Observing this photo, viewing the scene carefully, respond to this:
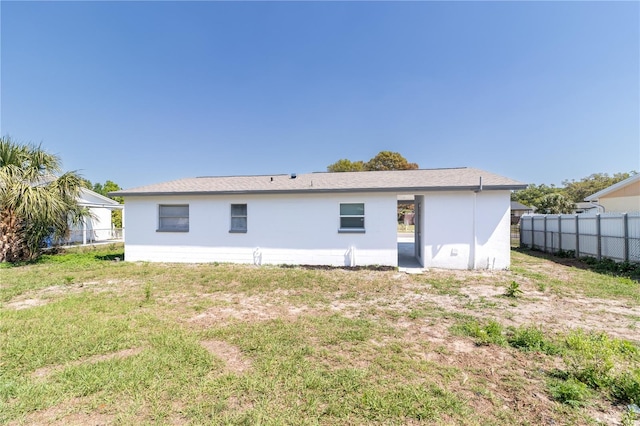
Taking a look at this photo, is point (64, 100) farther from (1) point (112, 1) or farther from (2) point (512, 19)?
(2) point (512, 19)

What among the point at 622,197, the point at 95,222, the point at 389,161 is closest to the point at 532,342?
the point at 622,197

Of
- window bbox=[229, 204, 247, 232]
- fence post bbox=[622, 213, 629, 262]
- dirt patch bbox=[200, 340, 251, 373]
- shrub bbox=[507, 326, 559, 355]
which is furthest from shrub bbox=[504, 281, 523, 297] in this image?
window bbox=[229, 204, 247, 232]

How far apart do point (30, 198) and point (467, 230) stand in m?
15.3

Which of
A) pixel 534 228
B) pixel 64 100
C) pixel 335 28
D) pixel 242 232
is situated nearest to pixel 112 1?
pixel 64 100

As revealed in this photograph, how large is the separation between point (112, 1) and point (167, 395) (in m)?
13.7

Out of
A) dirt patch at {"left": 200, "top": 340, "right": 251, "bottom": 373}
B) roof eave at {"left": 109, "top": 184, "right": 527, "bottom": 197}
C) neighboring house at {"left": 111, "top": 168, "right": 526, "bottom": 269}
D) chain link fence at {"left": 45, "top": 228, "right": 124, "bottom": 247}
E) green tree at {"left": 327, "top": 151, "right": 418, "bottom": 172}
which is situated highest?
green tree at {"left": 327, "top": 151, "right": 418, "bottom": 172}

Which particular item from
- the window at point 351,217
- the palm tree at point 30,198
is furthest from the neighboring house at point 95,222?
the window at point 351,217

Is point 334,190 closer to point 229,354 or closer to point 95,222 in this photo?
point 229,354

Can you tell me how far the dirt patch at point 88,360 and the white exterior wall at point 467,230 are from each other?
8.26m

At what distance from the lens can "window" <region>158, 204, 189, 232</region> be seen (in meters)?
10.3

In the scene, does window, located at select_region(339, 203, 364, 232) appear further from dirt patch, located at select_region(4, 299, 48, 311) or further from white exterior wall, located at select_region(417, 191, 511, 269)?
dirt patch, located at select_region(4, 299, 48, 311)

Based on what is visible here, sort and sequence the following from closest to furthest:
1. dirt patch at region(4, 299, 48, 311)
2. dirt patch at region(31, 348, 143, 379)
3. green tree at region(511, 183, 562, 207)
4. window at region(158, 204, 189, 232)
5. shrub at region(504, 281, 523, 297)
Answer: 1. dirt patch at region(31, 348, 143, 379)
2. dirt patch at region(4, 299, 48, 311)
3. shrub at region(504, 281, 523, 297)
4. window at region(158, 204, 189, 232)
5. green tree at region(511, 183, 562, 207)

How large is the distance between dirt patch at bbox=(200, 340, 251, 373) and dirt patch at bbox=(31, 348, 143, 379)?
86 cm

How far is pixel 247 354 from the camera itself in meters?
3.28
